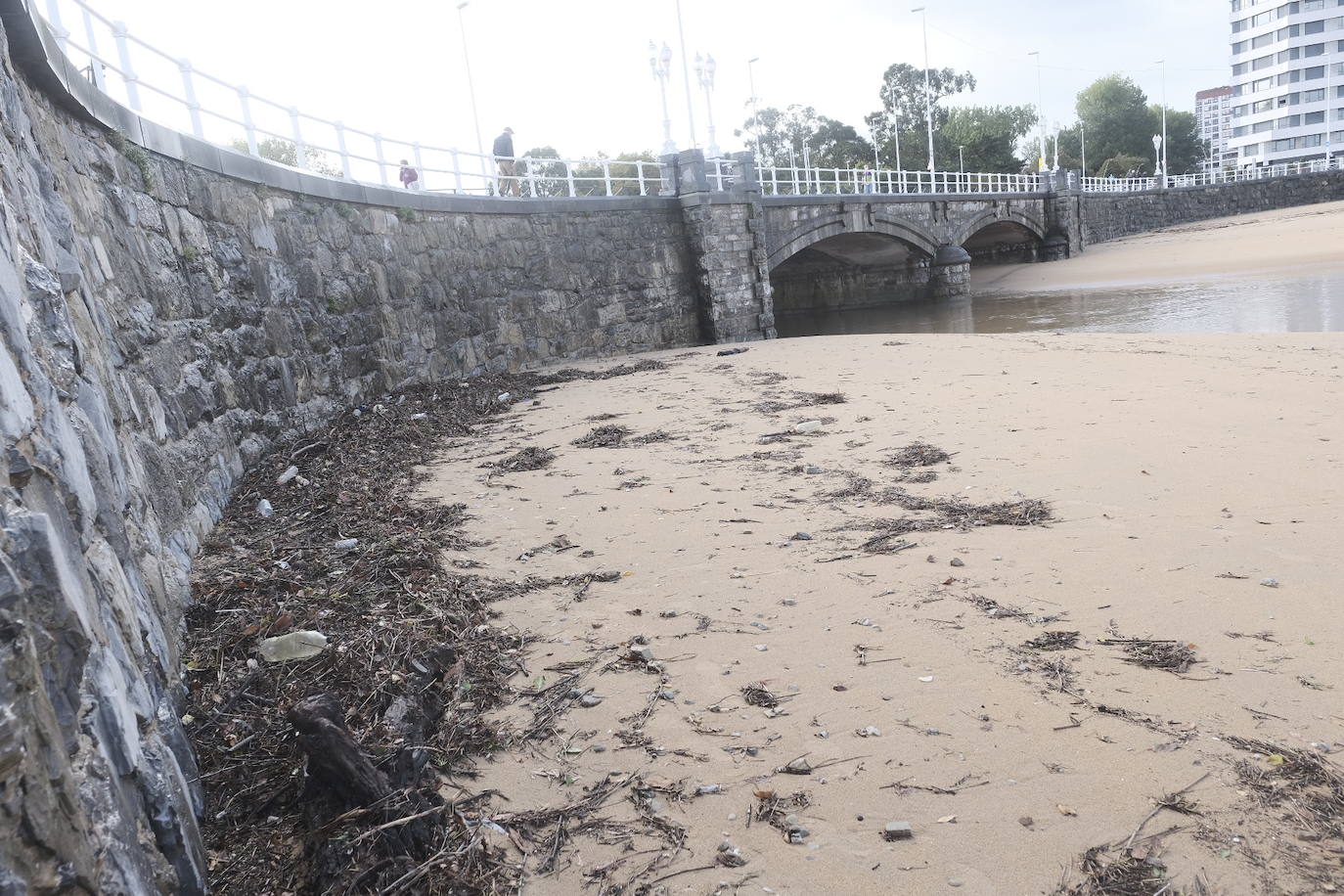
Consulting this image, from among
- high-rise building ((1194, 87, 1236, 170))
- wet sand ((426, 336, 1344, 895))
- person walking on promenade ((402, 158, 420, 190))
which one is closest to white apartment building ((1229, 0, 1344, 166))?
high-rise building ((1194, 87, 1236, 170))

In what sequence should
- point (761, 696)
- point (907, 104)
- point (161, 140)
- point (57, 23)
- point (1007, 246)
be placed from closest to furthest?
1. point (761, 696)
2. point (57, 23)
3. point (161, 140)
4. point (1007, 246)
5. point (907, 104)

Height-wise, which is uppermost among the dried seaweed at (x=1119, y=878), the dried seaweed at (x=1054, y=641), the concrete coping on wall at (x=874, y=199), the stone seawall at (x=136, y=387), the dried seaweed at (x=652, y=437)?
the concrete coping on wall at (x=874, y=199)

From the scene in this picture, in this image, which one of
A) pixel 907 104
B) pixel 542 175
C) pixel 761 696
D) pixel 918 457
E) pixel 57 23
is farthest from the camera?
A: pixel 907 104

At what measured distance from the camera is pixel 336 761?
100.0 inches

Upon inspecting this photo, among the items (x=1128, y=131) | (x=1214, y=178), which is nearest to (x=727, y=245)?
(x=1214, y=178)

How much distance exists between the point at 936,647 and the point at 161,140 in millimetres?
6570

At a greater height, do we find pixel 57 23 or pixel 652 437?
pixel 57 23

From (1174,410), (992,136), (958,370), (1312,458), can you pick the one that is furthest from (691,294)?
(992,136)

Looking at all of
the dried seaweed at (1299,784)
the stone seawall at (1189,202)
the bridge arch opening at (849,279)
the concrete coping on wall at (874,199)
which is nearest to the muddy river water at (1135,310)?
the bridge arch opening at (849,279)

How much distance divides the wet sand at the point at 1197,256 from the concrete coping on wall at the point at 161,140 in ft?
93.2

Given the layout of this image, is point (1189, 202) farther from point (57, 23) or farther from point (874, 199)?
point (57, 23)

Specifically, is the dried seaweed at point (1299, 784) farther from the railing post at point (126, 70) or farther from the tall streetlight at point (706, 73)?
the tall streetlight at point (706, 73)

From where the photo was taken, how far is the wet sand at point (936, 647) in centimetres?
249

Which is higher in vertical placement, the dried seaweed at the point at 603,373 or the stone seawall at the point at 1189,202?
the stone seawall at the point at 1189,202
